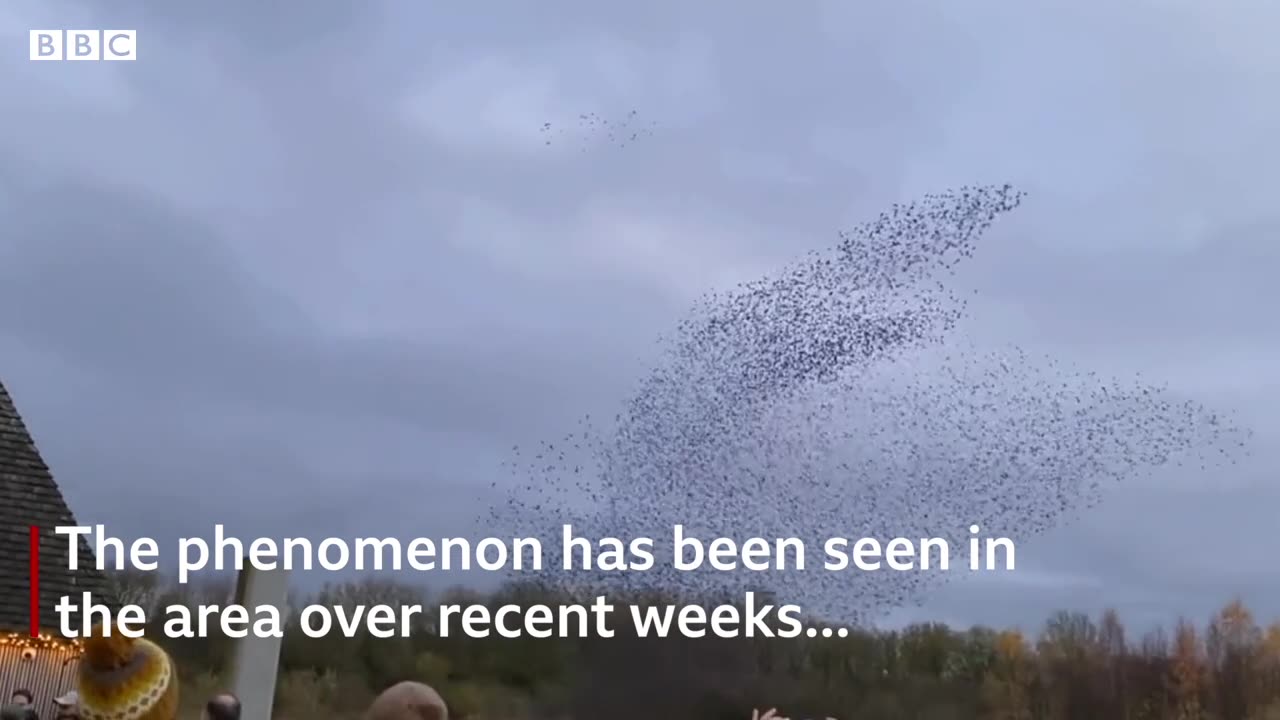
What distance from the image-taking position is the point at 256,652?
39.1ft

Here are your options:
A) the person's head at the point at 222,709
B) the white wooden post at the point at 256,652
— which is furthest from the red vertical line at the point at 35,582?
the person's head at the point at 222,709

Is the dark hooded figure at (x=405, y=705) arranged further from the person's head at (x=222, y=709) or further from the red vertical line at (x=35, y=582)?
the red vertical line at (x=35, y=582)

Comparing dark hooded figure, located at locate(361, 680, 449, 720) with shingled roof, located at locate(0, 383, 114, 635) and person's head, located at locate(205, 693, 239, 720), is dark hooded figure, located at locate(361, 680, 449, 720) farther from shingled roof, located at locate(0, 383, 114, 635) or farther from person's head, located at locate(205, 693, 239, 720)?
shingled roof, located at locate(0, 383, 114, 635)

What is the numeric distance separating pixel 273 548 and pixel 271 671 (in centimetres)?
103

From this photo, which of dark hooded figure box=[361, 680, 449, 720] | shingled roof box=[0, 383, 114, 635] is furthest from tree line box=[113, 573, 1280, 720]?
dark hooded figure box=[361, 680, 449, 720]

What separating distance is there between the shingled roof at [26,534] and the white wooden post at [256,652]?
4.06m

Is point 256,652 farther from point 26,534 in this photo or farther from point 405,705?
point 26,534

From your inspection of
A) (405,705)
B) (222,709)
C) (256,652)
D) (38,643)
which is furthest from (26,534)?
(222,709)

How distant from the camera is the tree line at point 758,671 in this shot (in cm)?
2534

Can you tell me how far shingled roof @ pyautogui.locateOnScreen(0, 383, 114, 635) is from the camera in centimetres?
1517

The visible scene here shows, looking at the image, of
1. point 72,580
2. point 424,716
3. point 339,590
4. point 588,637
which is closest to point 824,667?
point 588,637

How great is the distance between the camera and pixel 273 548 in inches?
492

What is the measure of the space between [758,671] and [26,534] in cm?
1499

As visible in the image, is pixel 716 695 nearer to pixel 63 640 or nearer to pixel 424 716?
pixel 63 640
